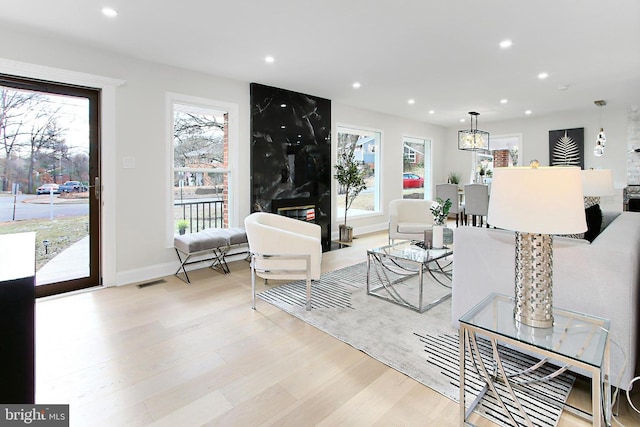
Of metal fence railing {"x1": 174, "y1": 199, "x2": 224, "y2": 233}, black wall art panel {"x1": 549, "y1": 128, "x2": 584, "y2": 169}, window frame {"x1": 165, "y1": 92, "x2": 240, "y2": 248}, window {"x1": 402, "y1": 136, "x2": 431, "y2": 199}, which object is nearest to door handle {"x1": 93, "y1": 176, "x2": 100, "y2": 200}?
window frame {"x1": 165, "y1": 92, "x2": 240, "y2": 248}

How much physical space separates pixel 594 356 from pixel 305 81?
14.1ft

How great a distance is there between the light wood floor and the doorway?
58cm

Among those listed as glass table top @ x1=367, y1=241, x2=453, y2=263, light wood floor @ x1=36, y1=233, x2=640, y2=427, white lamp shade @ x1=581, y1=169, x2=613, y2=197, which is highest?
white lamp shade @ x1=581, y1=169, x2=613, y2=197

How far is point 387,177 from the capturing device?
23.9 feet

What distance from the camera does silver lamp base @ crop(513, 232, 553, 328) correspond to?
162cm

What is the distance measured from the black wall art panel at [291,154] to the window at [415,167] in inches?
109

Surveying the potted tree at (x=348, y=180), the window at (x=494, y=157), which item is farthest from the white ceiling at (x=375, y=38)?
the window at (x=494, y=157)

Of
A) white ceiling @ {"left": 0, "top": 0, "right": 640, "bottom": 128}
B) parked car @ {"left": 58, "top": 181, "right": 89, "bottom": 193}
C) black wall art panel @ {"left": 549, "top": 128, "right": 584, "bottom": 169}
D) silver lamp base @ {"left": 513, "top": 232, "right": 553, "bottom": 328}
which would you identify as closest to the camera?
silver lamp base @ {"left": 513, "top": 232, "right": 553, "bottom": 328}

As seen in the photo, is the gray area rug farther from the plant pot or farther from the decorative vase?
the plant pot

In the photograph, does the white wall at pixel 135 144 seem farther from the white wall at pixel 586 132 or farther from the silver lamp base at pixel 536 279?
the white wall at pixel 586 132

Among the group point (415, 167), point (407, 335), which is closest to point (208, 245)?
point (407, 335)

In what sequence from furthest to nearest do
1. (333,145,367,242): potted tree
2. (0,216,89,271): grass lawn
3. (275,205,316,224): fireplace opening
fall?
(333,145,367,242): potted tree < (275,205,316,224): fireplace opening < (0,216,89,271): grass lawn

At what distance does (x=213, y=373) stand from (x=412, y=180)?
7.09m

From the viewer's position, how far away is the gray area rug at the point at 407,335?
1.85 metres
